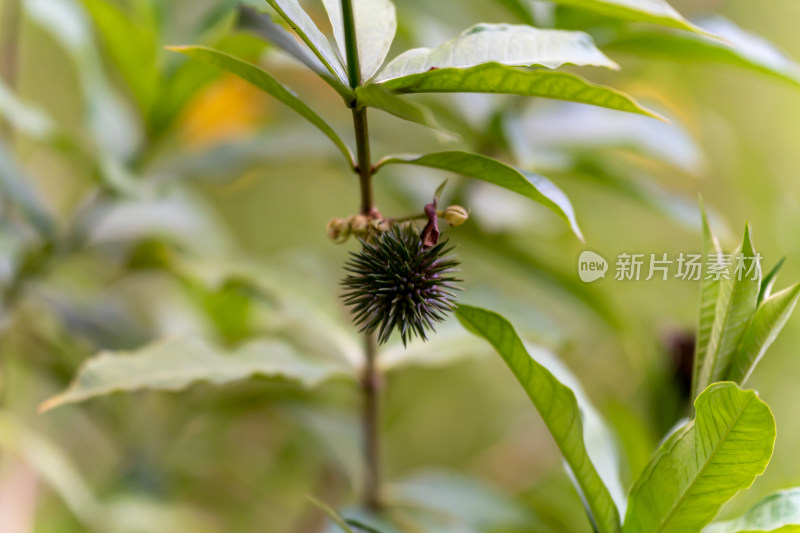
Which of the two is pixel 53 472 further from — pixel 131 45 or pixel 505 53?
pixel 505 53

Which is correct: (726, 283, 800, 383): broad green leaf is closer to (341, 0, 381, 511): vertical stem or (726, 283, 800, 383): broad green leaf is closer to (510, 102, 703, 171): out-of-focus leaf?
(341, 0, 381, 511): vertical stem

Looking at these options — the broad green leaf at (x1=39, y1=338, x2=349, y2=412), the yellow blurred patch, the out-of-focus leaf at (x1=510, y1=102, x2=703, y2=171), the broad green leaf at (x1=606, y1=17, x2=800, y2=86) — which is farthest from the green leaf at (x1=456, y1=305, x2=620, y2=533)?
the yellow blurred patch

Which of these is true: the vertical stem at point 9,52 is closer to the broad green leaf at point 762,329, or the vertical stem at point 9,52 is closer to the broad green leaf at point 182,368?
the broad green leaf at point 182,368

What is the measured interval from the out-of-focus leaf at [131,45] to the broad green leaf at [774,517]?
76 centimetres

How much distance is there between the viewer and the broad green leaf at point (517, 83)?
385 mm

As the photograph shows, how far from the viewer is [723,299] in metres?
0.43

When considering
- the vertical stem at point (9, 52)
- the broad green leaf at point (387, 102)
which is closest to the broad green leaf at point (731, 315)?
the broad green leaf at point (387, 102)

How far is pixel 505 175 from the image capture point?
0.41 m

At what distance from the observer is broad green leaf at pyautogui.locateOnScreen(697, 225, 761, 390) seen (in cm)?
42

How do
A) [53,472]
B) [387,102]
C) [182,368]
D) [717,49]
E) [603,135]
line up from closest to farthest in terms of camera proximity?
[387,102], [182,368], [717,49], [53,472], [603,135]

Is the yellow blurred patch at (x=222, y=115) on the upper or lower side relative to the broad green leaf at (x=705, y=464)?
upper

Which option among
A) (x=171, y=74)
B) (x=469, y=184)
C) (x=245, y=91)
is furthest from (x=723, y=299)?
(x=245, y=91)

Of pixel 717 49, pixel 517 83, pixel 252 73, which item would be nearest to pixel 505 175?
pixel 517 83

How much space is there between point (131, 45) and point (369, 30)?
0.48 meters
